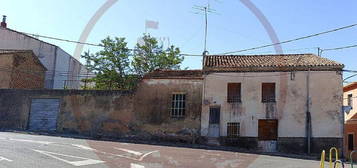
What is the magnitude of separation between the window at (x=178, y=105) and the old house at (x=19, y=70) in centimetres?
1500

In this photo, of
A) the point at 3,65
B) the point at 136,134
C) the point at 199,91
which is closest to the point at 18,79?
the point at 3,65

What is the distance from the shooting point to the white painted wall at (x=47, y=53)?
33781 mm

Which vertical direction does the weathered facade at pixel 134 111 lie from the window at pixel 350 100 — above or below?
below

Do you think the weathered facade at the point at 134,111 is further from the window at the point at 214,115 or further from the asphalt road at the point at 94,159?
the asphalt road at the point at 94,159

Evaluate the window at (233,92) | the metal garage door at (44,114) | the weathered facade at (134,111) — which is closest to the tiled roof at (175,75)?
the weathered facade at (134,111)

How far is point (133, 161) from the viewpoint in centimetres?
1188

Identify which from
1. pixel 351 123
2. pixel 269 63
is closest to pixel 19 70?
pixel 269 63

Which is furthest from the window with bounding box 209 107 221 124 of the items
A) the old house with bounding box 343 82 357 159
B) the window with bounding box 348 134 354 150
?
the window with bounding box 348 134 354 150

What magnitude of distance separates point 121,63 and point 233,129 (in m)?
15.8

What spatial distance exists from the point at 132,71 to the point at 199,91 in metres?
13.1

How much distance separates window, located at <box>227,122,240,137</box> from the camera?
2181 centimetres

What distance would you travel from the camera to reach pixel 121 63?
33.9m

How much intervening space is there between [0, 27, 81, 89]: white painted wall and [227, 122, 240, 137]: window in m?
20.7

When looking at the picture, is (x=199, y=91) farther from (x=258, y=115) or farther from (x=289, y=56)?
(x=289, y=56)
